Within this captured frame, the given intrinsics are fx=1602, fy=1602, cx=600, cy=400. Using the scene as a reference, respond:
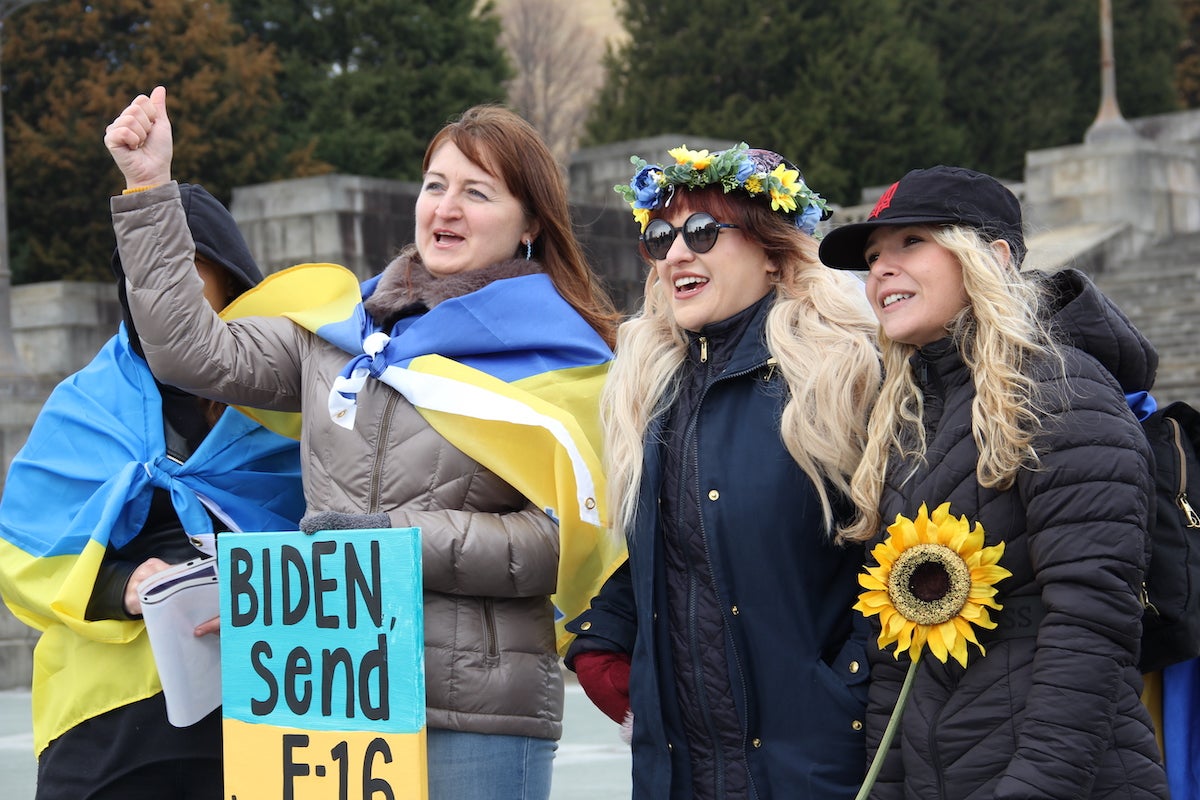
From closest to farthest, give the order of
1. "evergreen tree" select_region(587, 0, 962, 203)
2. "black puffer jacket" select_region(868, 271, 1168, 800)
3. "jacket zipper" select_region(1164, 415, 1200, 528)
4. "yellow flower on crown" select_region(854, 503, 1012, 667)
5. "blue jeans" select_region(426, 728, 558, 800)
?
"black puffer jacket" select_region(868, 271, 1168, 800) → "yellow flower on crown" select_region(854, 503, 1012, 667) → "jacket zipper" select_region(1164, 415, 1200, 528) → "blue jeans" select_region(426, 728, 558, 800) → "evergreen tree" select_region(587, 0, 962, 203)

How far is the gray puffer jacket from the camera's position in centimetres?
335

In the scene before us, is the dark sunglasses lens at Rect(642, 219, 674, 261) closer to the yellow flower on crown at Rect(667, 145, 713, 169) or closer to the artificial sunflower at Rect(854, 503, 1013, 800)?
the yellow flower on crown at Rect(667, 145, 713, 169)

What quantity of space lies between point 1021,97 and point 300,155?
11491 millimetres

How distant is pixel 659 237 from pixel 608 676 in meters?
0.94

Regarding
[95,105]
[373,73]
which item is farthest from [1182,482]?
[373,73]

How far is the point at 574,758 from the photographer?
671 cm

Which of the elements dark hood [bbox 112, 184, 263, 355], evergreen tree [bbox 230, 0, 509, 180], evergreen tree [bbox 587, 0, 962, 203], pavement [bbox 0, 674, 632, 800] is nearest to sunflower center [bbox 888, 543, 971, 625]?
dark hood [bbox 112, 184, 263, 355]

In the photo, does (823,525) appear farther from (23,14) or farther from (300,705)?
(23,14)

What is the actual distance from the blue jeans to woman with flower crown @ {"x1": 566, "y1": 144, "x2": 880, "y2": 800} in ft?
0.71

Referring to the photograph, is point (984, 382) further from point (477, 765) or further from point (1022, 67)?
point (1022, 67)

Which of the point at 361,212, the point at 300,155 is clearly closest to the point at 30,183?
the point at 300,155

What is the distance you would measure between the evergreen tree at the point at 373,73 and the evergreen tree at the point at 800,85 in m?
2.82

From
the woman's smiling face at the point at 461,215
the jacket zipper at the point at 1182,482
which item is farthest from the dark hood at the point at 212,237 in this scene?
the jacket zipper at the point at 1182,482

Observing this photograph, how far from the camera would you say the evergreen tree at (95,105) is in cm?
1705
